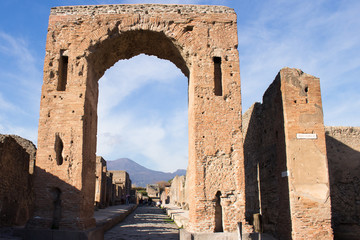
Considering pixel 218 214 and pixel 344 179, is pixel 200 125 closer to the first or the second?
pixel 218 214

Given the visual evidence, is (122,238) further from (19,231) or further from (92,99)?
(92,99)

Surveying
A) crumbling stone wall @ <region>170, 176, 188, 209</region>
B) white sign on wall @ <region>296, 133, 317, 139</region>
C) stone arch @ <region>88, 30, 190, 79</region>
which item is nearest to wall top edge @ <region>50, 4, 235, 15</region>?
stone arch @ <region>88, 30, 190, 79</region>

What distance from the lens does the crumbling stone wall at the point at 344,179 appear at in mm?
9039

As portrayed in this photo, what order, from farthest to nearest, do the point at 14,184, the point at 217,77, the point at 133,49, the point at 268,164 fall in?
the point at 14,184, the point at 133,49, the point at 268,164, the point at 217,77

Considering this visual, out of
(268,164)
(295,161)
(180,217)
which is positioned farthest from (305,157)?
(180,217)

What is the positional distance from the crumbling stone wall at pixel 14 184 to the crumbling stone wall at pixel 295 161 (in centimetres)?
739

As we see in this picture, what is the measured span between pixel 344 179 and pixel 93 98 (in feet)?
23.8

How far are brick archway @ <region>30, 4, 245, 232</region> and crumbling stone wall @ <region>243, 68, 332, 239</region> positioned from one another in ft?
3.55

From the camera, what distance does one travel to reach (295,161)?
783 centimetres

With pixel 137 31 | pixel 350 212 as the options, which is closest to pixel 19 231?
pixel 137 31

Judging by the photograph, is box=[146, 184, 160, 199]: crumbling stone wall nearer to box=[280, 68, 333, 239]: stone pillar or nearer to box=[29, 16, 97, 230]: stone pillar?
box=[29, 16, 97, 230]: stone pillar

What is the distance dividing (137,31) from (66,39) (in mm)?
1808

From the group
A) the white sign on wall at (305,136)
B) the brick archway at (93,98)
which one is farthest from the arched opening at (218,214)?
the white sign on wall at (305,136)

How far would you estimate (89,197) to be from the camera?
8.55 metres
